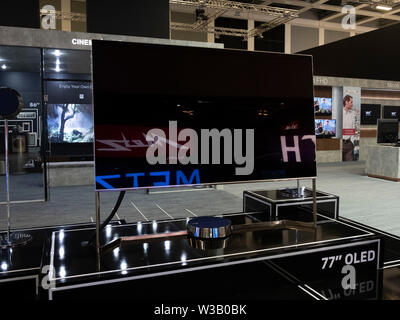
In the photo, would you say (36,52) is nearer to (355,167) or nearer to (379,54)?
(379,54)

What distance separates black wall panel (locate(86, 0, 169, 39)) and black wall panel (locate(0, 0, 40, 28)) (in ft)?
2.83

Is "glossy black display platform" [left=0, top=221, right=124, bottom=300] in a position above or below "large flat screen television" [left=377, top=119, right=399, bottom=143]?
below

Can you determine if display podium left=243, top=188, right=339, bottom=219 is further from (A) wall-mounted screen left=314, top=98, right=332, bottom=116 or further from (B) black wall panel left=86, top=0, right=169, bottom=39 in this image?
(A) wall-mounted screen left=314, top=98, right=332, bottom=116

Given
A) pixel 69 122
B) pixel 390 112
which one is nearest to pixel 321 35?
pixel 390 112

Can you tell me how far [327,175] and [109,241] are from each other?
7.47 metres

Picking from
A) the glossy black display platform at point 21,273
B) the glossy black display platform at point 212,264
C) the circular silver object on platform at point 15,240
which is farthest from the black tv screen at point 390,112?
the glossy black display platform at point 21,273

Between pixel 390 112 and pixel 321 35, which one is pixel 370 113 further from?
pixel 321 35

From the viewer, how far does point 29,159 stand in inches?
360

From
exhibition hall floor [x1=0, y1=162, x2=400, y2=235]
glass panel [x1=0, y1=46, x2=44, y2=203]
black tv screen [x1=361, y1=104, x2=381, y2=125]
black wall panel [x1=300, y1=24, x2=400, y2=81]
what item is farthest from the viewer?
black tv screen [x1=361, y1=104, x2=381, y2=125]

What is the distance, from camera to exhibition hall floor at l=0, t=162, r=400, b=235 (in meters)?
4.50

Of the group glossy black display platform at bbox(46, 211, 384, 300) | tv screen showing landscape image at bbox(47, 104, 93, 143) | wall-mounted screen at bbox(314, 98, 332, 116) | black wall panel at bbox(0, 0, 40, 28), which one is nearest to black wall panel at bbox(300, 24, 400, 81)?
wall-mounted screen at bbox(314, 98, 332, 116)

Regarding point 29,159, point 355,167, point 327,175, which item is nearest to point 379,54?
point 327,175

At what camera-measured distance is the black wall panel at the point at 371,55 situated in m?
7.41

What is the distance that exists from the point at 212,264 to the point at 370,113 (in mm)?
12189
